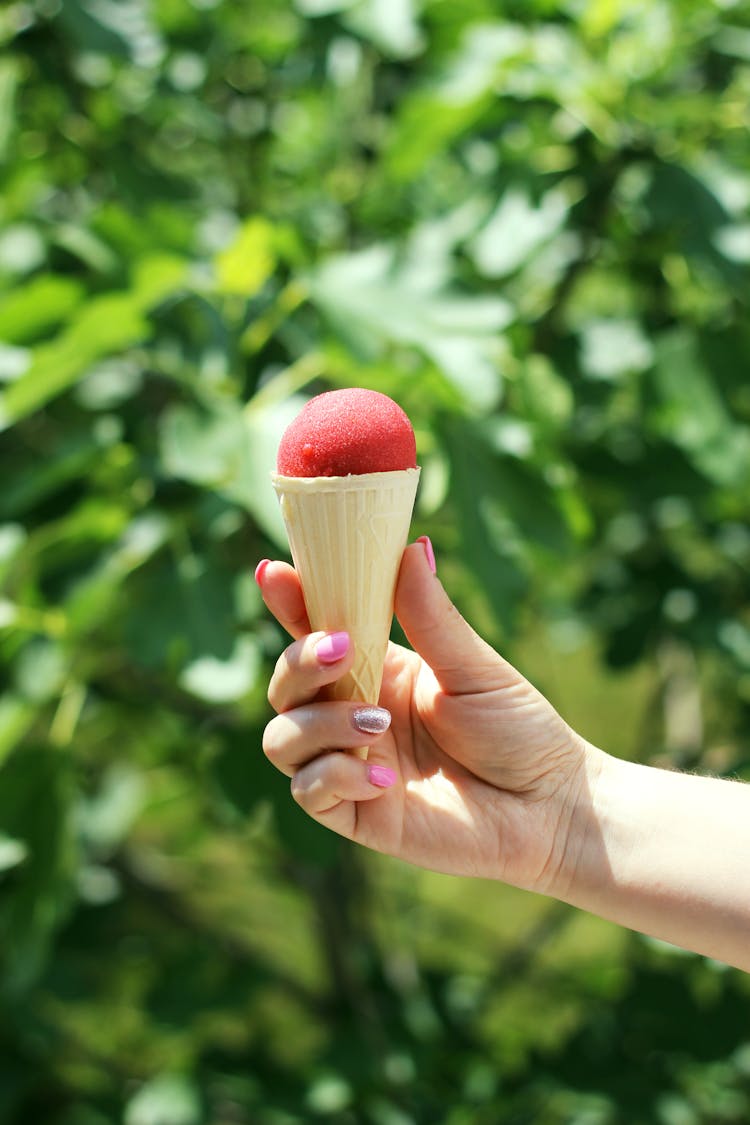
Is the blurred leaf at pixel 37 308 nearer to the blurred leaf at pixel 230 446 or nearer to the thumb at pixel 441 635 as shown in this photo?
the blurred leaf at pixel 230 446

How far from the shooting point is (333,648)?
2.38 feet

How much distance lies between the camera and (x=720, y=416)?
1426 millimetres

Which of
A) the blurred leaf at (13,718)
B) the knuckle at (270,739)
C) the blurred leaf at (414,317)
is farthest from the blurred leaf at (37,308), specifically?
the knuckle at (270,739)

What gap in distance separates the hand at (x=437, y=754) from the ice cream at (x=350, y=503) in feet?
0.09

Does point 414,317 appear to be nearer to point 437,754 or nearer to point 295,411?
point 295,411

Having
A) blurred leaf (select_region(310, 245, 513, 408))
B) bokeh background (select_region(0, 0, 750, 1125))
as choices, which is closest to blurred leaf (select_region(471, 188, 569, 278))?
bokeh background (select_region(0, 0, 750, 1125))

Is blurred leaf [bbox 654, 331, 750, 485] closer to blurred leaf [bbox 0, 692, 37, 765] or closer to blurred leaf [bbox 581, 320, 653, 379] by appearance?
blurred leaf [bbox 581, 320, 653, 379]

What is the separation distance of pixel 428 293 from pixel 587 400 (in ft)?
1.50

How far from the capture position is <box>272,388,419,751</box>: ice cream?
0.69 meters

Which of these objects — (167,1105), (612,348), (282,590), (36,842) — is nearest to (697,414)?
(612,348)

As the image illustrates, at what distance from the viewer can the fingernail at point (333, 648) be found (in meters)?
0.72

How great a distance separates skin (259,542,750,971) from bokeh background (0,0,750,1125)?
0.12 feet

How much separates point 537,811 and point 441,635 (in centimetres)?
20

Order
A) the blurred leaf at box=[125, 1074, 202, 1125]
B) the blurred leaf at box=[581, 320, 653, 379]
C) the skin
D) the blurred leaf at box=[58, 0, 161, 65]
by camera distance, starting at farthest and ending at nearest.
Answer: the blurred leaf at box=[125, 1074, 202, 1125], the blurred leaf at box=[581, 320, 653, 379], the blurred leaf at box=[58, 0, 161, 65], the skin
